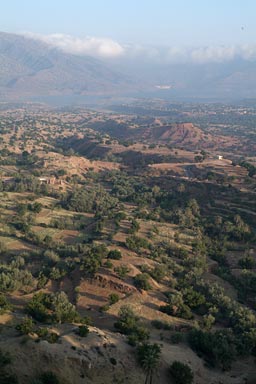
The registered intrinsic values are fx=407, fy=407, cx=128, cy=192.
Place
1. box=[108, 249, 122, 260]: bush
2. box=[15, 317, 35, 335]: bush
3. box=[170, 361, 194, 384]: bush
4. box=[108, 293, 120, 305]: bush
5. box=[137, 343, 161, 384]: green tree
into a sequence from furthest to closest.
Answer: box=[108, 249, 122, 260]: bush, box=[108, 293, 120, 305]: bush, box=[15, 317, 35, 335]: bush, box=[170, 361, 194, 384]: bush, box=[137, 343, 161, 384]: green tree

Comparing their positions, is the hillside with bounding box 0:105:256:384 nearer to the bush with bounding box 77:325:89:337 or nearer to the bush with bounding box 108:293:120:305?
the bush with bounding box 77:325:89:337

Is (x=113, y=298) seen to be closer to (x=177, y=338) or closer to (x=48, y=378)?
(x=177, y=338)

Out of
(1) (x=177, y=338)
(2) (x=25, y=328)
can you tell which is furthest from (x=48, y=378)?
(1) (x=177, y=338)

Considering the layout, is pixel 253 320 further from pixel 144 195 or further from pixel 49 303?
pixel 144 195

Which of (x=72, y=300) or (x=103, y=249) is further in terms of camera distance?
(x=103, y=249)

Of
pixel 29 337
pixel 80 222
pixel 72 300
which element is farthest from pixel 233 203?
pixel 29 337

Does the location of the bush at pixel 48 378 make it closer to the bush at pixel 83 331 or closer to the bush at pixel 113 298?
the bush at pixel 83 331

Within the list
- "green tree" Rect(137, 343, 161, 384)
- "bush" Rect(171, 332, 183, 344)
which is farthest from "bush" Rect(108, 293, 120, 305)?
"green tree" Rect(137, 343, 161, 384)

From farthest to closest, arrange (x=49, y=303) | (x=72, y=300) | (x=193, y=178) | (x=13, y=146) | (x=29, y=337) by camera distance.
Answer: (x=13, y=146), (x=193, y=178), (x=72, y=300), (x=49, y=303), (x=29, y=337)
